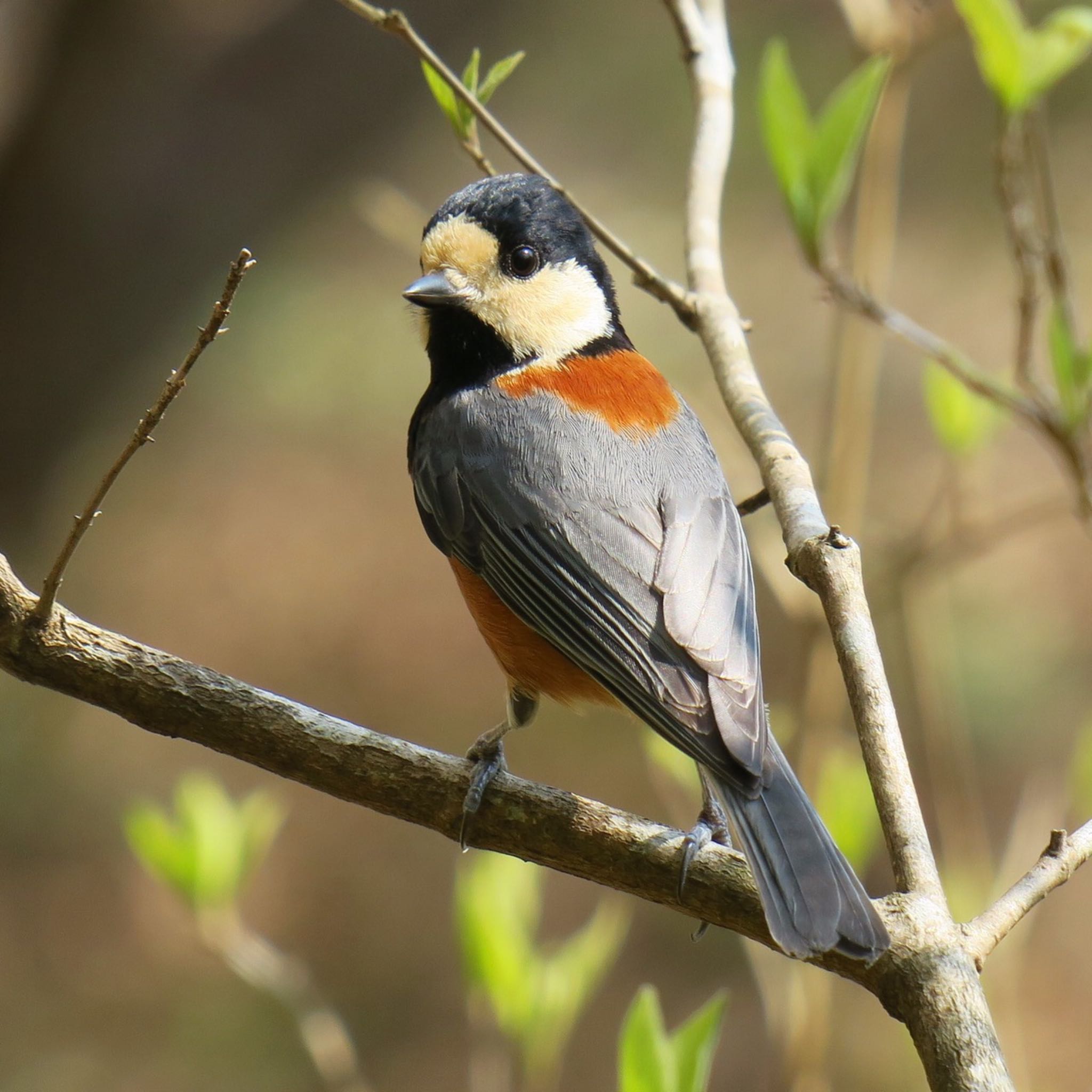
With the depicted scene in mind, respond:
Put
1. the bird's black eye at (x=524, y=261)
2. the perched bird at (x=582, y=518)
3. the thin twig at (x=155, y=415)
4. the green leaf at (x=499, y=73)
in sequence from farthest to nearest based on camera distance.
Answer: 1. the bird's black eye at (x=524, y=261)
2. the green leaf at (x=499, y=73)
3. the perched bird at (x=582, y=518)
4. the thin twig at (x=155, y=415)

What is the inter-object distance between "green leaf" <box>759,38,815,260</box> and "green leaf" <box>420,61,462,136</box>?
0.59m

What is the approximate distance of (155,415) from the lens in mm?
1714

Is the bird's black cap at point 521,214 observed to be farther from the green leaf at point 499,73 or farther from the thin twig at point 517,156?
the green leaf at point 499,73

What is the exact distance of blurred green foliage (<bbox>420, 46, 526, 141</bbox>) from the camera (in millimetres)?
2238

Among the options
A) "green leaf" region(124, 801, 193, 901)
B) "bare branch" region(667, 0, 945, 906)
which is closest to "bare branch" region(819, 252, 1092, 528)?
"bare branch" region(667, 0, 945, 906)

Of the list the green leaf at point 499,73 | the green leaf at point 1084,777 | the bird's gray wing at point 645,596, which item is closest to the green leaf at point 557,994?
the bird's gray wing at point 645,596

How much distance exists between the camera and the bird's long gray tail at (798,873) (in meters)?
1.61

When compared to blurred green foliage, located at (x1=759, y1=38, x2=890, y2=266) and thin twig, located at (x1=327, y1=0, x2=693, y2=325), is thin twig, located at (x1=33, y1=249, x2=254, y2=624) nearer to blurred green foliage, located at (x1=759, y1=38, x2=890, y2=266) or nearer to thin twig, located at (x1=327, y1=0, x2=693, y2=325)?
thin twig, located at (x1=327, y1=0, x2=693, y2=325)

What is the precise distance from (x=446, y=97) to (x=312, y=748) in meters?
1.22

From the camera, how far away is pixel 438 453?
112 inches

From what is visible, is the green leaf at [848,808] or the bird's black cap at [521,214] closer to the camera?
the green leaf at [848,808]

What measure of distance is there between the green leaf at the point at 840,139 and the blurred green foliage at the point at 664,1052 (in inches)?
54.4

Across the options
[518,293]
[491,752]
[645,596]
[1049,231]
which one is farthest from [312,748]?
[1049,231]

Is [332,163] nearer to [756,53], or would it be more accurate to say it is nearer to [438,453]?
[438,453]
